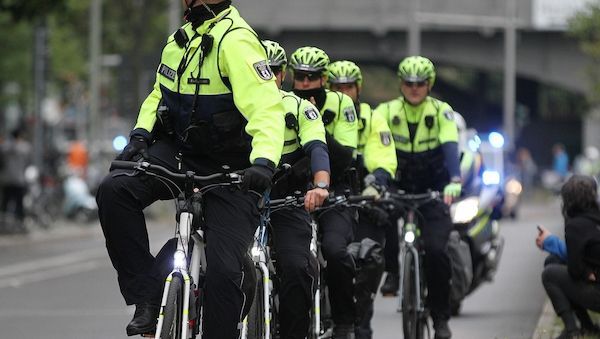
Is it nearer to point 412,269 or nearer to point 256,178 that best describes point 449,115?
point 412,269

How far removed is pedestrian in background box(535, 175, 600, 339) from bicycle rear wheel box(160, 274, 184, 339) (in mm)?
4060

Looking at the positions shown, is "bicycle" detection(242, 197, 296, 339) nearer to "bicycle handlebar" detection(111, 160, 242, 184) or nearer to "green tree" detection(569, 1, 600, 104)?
"bicycle handlebar" detection(111, 160, 242, 184)

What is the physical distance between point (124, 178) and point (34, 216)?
24.4 metres

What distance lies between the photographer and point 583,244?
420 inches

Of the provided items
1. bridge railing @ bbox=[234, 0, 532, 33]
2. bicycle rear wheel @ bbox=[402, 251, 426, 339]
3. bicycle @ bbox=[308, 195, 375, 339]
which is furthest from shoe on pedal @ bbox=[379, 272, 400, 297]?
bridge railing @ bbox=[234, 0, 532, 33]

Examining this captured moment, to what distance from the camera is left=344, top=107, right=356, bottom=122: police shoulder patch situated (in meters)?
10.4

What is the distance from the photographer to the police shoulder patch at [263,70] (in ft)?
24.4

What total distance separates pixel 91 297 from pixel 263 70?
9.86 metres

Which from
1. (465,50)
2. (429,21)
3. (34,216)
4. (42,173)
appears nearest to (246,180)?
(34,216)

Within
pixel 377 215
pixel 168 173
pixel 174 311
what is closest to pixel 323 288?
pixel 377 215

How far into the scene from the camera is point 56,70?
5403cm

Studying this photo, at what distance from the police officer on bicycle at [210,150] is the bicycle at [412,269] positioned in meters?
3.30

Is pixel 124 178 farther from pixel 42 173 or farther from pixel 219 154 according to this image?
pixel 42 173

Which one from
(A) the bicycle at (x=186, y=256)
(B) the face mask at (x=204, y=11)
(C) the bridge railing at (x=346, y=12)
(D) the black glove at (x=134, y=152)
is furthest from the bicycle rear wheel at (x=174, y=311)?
(C) the bridge railing at (x=346, y=12)
